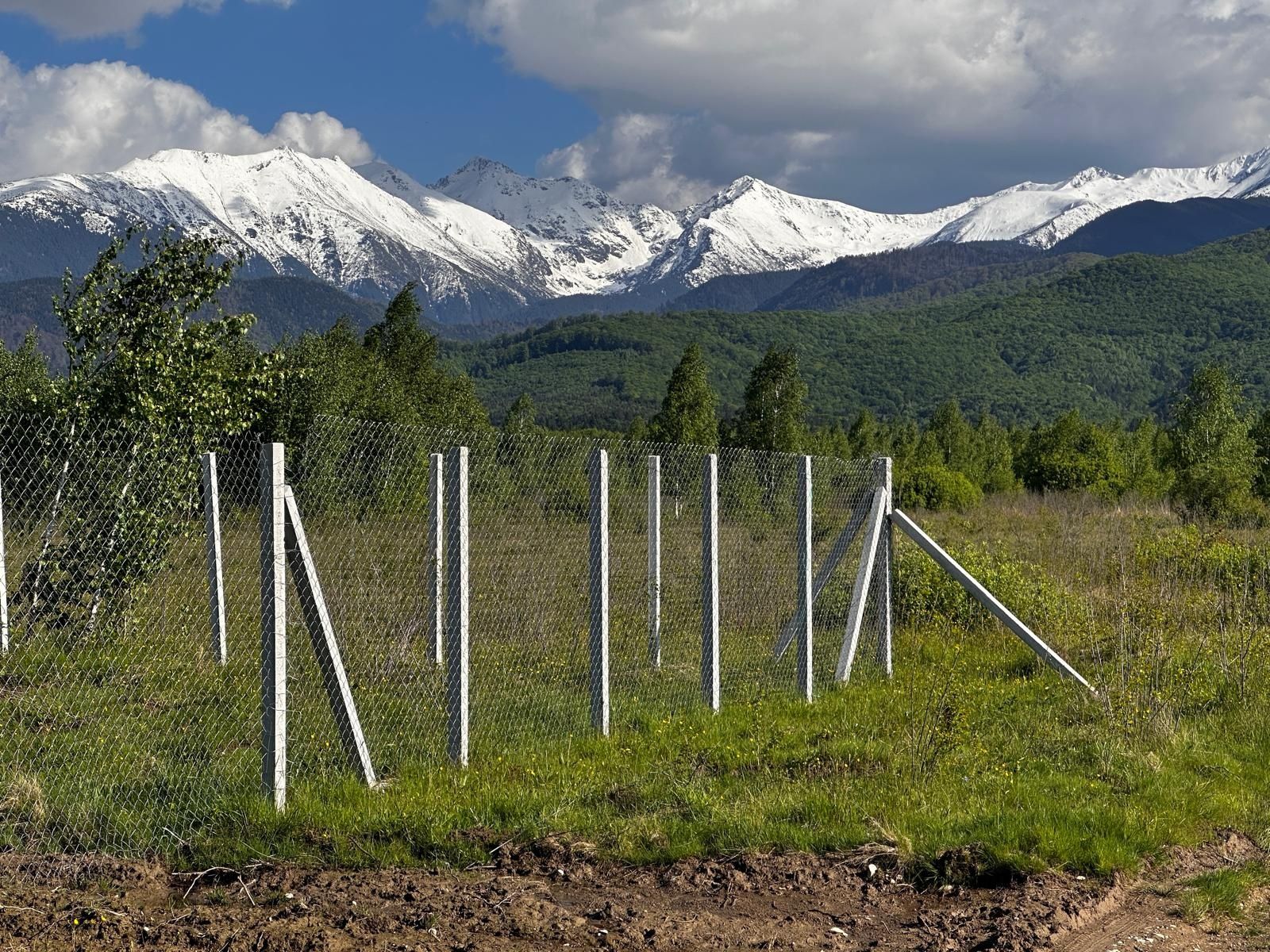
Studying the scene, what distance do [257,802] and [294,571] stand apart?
1.29m

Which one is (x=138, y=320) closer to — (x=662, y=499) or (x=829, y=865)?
(x=662, y=499)

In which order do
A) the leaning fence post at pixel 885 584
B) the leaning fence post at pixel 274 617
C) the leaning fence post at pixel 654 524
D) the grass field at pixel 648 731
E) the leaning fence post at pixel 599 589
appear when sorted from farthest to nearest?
the leaning fence post at pixel 885 584, the leaning fence post at pixel 654 524, the leaning fence post at pixel 599 589, the leaning fence post at pixel 274 617, the grass field at pixel 648 731

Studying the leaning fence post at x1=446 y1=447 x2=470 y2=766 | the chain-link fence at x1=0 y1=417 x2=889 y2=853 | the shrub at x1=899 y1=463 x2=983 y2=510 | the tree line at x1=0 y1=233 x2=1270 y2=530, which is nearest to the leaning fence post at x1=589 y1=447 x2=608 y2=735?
the chain-link fence at x1=0 y1=417 x2=889 y2=853

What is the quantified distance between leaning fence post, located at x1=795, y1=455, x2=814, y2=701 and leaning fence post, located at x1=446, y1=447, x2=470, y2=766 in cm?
356

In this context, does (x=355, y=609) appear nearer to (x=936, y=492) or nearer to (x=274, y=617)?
(x=274, y=617)

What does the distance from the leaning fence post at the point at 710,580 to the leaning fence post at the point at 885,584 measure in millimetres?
2413

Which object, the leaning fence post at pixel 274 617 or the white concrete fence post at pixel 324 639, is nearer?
the leaning fence post at pixel 274 617

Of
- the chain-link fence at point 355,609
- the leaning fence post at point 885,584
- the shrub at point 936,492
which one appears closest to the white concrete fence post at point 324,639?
the chain-link fence at point 355,609

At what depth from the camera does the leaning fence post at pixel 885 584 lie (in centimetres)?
1123

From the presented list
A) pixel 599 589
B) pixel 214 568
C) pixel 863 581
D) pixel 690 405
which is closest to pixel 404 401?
pixel 690 405

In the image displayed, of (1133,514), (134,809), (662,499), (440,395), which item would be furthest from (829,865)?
(440,395)

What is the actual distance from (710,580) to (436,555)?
8.77 ft

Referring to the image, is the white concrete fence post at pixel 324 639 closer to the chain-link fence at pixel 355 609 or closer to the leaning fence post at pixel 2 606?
the chain-link fence at pixel 355 609

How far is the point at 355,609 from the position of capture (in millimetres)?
9453
